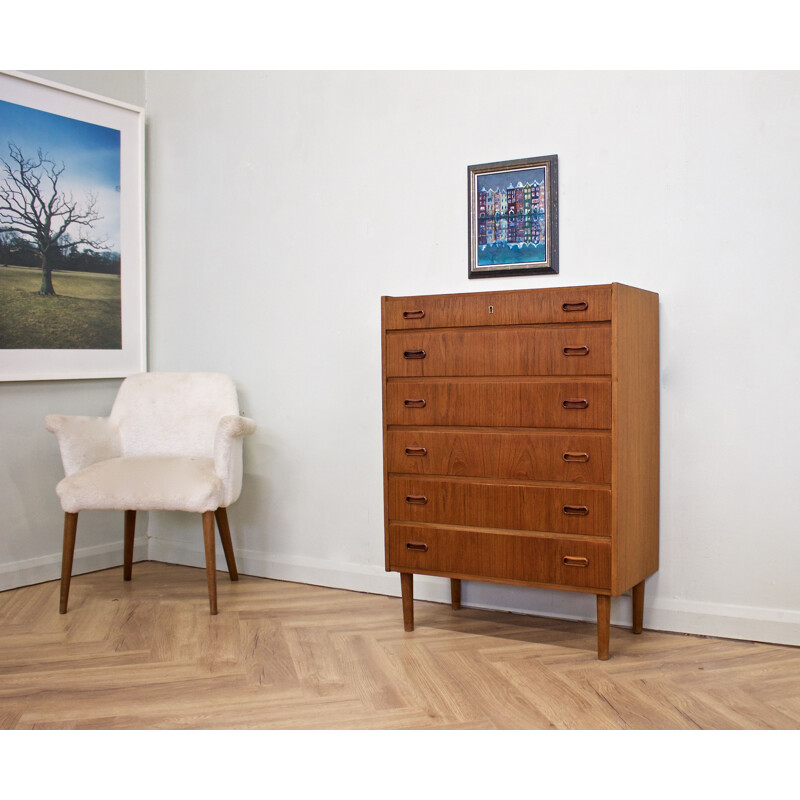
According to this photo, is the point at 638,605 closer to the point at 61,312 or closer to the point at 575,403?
the point at 575,403

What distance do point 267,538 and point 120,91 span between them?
7.36 feet

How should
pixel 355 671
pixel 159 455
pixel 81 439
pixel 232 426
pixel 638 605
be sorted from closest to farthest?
pixel 355 671
pixel 638 605
pixel 232 426
pixel 81 439
pixel 159 455

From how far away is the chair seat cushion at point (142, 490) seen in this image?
3266 mm

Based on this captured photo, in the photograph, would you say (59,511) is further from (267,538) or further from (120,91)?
(120,91)

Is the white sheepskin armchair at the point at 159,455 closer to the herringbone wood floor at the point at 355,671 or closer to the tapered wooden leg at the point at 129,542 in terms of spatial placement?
the tapered wooden leg at the point at 129,542

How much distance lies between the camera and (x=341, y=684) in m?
2.51

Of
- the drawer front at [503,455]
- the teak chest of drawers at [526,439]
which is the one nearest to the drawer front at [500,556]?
the teak chest of drawers at [526,439]

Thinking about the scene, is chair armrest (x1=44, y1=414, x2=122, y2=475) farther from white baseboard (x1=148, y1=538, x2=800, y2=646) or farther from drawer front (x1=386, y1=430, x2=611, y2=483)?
drawer front (x1=386, y1=430, x2=611, y2=483)

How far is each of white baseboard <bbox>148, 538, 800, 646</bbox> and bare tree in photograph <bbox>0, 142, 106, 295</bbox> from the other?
58.2 inches

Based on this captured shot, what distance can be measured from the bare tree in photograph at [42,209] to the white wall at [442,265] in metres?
0.43

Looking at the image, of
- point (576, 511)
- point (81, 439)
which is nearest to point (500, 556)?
point (576, 511)

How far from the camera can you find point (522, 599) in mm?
3246

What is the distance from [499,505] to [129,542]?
6.20 feet
